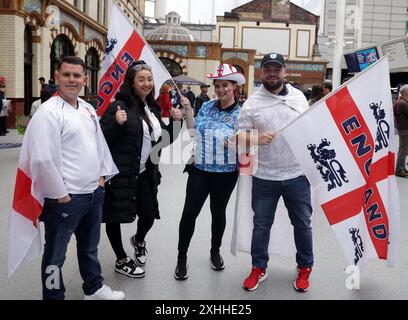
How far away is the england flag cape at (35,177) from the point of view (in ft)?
7.99

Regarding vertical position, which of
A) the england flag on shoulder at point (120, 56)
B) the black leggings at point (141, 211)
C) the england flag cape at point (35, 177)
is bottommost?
the black leggings at point (141, 211)

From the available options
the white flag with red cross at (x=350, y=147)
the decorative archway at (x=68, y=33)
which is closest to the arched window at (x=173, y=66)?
the decorative archway at (x=68, y=33)

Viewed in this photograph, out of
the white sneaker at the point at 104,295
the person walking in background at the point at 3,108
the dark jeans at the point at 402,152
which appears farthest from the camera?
the person walking in background at the point at 3,108

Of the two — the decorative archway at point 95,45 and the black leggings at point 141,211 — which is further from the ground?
the decorative archway at point 95,45

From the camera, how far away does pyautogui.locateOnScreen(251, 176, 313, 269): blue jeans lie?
3273mm

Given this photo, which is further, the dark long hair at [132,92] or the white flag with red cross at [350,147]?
the dark long hair at [132,92]

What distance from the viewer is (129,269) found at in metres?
3.53

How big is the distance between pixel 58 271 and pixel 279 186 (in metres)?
1.59

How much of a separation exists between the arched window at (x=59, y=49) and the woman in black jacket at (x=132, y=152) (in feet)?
48.0

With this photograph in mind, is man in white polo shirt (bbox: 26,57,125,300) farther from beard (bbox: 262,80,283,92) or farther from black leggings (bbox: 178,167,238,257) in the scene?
beard (bbox: 262,80,283,92)

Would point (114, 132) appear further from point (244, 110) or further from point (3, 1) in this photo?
point (3, 1)

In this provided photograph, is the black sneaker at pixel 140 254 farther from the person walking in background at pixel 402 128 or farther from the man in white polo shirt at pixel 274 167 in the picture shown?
the person walking in background at pixel 402 128

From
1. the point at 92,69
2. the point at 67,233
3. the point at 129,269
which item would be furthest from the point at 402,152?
the point at 92,69

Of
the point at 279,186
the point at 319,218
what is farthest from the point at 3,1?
the point at 279,186
